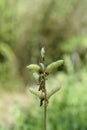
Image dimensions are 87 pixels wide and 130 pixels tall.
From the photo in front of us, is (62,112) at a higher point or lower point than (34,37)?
lower

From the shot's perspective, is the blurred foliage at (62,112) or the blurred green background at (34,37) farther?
the blurred green background at (34,37)

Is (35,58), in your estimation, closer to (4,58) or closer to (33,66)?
(4,58)

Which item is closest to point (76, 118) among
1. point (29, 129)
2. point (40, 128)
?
point (40, 128)

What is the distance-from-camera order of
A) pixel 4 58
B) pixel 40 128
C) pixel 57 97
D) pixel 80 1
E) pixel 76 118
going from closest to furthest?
pixel 40 128
pixel 76 118
pixel 57 97
pixel 4 58
pixel 80 1

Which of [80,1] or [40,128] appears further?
[80,1]

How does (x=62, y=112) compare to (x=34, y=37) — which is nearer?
(x=62, y=112)

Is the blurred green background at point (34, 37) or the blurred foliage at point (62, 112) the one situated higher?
the blurred green background at point (34, 37)

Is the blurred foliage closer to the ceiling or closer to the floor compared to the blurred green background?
closer to the floor

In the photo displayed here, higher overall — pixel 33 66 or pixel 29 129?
pixel 29 129

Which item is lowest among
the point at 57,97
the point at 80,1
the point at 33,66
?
the point at 33,66

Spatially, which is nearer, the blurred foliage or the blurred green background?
the blurred foliage

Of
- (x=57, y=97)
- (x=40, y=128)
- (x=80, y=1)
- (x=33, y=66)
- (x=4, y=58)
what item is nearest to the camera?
(x=33, y=66)
